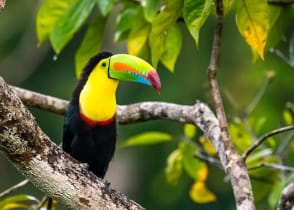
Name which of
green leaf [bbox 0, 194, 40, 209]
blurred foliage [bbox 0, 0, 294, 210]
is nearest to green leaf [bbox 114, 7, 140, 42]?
blurred foliage [bbox 0, 0, 294, 210]

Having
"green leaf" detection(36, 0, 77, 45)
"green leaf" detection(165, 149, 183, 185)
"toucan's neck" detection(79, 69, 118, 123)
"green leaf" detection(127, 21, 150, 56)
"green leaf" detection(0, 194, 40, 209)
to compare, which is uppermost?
"green leaf" detection(36, 0, 77, 45)

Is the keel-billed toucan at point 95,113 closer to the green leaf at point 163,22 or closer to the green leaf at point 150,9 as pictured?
the green leaf at point 150,9

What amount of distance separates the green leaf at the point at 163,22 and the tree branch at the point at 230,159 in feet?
0.49

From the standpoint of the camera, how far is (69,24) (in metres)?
3.73

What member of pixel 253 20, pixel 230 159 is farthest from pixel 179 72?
pixel 253 20

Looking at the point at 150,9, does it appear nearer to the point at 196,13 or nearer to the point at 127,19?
the point at 127,19

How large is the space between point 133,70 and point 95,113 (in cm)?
36

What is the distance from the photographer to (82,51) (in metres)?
3.99

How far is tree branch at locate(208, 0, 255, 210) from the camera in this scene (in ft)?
10.6

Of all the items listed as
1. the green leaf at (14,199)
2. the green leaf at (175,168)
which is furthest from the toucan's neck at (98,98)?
the green leaf at (175,168)

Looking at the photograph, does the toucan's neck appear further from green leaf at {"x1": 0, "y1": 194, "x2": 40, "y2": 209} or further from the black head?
green leaf at {"x1": 0, "y1": 194, "x2": 40, "y2": 209}

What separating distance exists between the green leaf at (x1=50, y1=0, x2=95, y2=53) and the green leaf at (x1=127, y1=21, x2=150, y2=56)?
19 centimetres

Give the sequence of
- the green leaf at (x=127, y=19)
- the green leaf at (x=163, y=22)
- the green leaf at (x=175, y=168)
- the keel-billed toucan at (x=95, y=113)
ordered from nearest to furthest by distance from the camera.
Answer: the green leaf at (x=163, y=22), the green leaf at (x=127, y=19), the keel-billed toucan at (x=95, y=113), the green leaf at (x=175, y=168)

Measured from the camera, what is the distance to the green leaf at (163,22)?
3.14m
